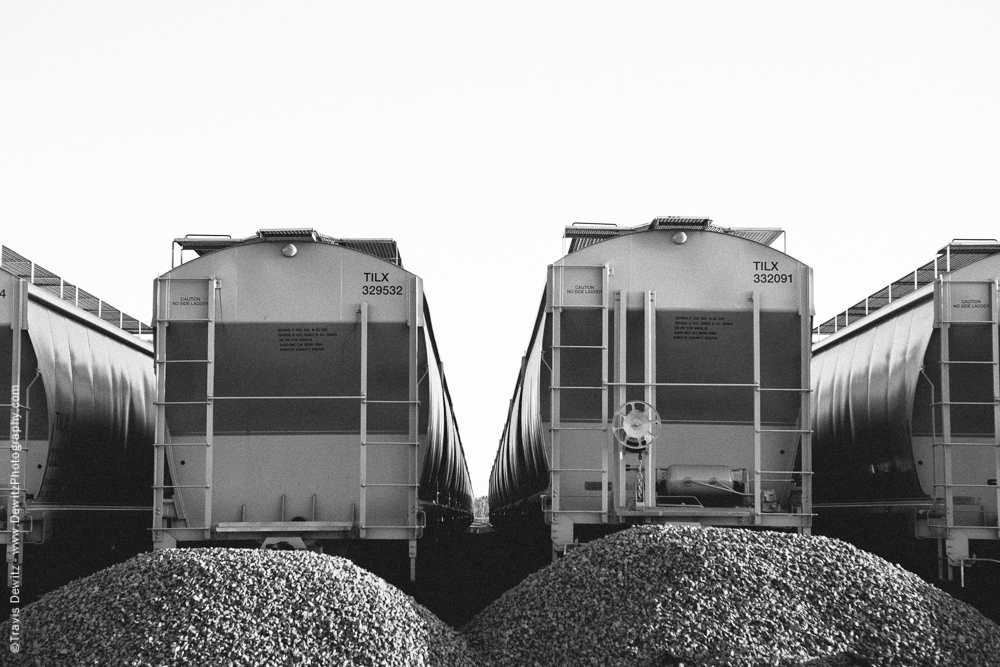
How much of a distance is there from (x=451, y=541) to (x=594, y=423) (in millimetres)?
9708

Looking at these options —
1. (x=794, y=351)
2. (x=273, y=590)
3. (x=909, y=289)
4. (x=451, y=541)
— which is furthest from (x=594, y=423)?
(x=451, y=541)

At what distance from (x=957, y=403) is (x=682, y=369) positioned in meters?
3.31

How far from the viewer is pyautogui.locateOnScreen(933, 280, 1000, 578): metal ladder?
12.3 metres

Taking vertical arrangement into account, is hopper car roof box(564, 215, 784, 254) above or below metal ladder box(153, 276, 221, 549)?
above

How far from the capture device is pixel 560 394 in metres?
12.4

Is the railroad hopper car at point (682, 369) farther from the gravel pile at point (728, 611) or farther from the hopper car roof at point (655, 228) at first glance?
the gravel pile at point (728, 611)

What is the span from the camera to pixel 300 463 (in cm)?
1255

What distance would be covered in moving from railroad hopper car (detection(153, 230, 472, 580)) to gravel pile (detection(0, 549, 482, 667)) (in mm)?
2392

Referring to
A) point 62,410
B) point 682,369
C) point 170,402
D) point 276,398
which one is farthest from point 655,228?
point 62,410

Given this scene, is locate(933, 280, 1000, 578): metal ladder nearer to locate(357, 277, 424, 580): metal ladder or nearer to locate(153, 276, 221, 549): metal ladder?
locate(357, 277, 424, 580): metal ladder

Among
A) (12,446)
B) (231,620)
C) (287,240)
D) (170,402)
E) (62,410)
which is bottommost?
(231,620)

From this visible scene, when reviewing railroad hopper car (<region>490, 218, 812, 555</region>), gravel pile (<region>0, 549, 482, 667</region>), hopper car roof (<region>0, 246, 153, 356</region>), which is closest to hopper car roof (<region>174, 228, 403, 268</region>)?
hopper car roof (<region>0, 246, 153, 356</region>)

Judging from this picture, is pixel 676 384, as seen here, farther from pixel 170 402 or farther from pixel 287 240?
pixel 170 402

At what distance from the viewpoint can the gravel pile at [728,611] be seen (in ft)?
29.9
